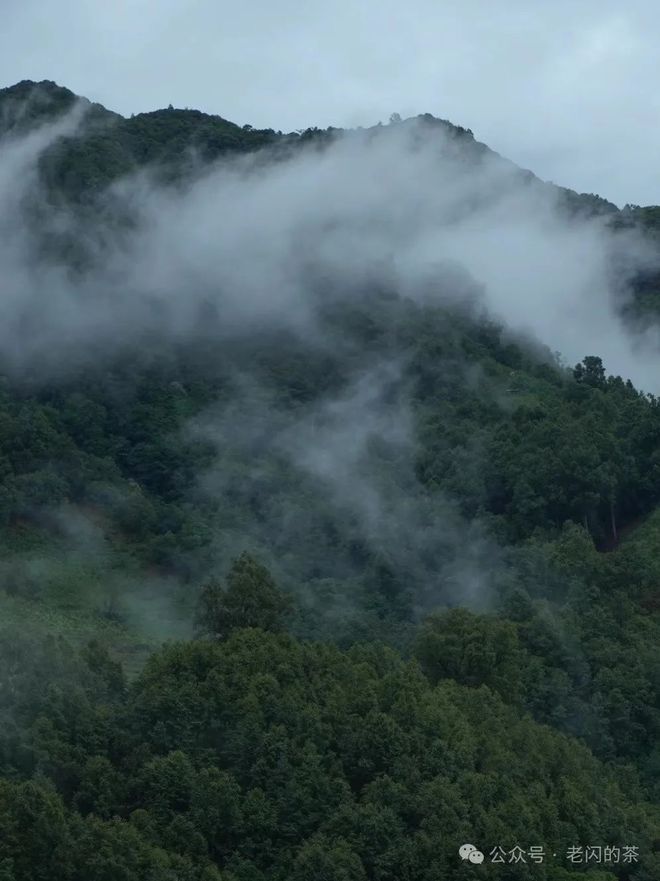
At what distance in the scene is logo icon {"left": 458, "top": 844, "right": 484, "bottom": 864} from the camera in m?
19.9

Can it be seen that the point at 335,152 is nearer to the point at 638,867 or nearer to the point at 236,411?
the point at 236,411

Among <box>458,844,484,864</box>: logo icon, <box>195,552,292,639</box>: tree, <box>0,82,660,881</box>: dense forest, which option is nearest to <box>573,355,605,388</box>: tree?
<box>0,82,660,881</box>: dense forest

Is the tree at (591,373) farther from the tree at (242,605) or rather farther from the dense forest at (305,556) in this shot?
the tree at (242,605)

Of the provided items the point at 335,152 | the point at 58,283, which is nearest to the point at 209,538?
the point at 58,283

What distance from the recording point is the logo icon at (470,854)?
19.9 metres

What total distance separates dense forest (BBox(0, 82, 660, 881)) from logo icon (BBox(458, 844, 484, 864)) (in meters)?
0.07

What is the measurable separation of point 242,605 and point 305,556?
7700 mm

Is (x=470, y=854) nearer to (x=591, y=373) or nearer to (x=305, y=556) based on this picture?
(x=305, y=556)

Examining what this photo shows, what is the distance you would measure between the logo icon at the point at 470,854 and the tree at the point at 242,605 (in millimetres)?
5583

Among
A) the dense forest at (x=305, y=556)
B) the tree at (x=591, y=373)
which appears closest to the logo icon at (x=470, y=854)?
the dense forest at (x=305, y=556)

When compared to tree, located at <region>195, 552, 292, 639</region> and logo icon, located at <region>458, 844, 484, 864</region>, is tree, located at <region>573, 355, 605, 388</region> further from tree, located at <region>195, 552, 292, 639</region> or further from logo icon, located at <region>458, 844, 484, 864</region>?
logo icon, located at <region>458, 844, 484, 864</region>

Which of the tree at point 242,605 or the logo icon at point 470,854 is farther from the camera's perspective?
the tree at point 242,605

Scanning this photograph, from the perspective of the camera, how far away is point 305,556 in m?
32.4

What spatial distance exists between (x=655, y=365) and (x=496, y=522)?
10.3 m
